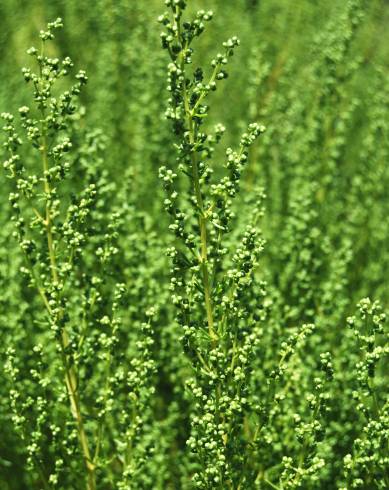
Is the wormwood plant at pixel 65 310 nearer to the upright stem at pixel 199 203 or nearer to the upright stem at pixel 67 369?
the upright stem at pixel 67 369

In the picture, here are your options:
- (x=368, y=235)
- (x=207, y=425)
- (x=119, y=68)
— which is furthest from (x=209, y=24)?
→ (x=207, y=425)

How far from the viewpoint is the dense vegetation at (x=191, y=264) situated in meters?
1.84

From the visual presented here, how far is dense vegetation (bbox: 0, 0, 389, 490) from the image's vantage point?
184 cm

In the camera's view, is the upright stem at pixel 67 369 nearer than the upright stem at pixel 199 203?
No

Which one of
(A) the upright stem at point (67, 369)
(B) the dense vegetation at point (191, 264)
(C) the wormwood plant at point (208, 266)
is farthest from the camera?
(A) the upright stem at point (67, 369)

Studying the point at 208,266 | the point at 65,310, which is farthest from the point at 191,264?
the point at 65,310

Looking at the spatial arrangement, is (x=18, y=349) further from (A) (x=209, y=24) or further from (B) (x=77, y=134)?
(A) (x=209, y=24)

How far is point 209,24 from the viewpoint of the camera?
535 cm

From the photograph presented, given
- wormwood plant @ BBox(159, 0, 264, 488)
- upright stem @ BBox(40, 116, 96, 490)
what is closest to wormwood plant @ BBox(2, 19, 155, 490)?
upright stem @ BBox(40, 116, 96, 490)

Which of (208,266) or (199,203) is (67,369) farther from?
(199,203)

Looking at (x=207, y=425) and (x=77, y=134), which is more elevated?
(x=77, y=134)

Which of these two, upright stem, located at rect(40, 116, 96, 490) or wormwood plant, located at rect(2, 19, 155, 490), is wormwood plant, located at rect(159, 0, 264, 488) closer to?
wormwood plant, located at rect(2, 19, 155, 490)

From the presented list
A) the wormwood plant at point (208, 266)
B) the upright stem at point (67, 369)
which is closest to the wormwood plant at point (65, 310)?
the upright stem at point (67, 369)

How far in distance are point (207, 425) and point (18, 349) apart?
48.5 inches
